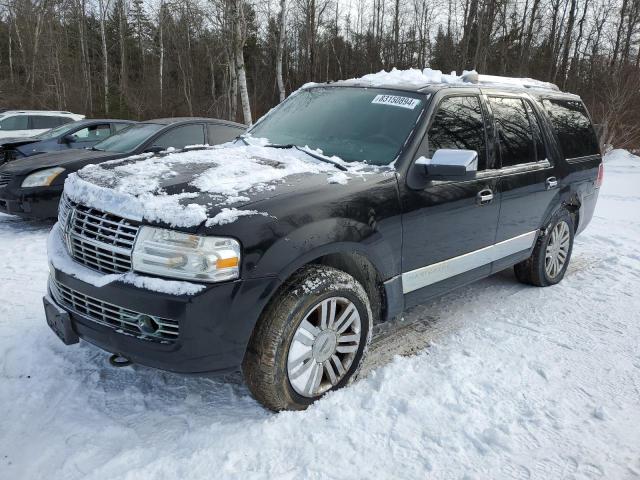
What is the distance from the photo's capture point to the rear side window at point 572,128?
15.2 ft

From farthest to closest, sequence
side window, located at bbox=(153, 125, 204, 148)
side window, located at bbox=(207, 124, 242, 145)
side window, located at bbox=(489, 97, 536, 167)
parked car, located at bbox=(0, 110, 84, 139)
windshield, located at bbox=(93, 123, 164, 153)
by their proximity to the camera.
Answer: parked car, located at bbox=(0, 110, 84, 139)
side window, located at bbox=(207, 124, 242, 145)
side window, located at bbox=(153, 125, 204, 148)
windshield, located at bbox=(93, 123, 164, 153)
side window, located at bbox=(489, 97, 536, 167)

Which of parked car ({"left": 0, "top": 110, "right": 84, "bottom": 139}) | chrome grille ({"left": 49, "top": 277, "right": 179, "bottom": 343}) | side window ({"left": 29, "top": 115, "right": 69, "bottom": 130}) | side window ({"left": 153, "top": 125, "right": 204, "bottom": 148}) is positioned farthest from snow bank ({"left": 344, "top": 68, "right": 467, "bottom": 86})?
side window ({"left": 29, "top": 115, "right": 69, "bottom": 130})

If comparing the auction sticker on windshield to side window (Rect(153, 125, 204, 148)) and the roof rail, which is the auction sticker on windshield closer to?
the roof rail

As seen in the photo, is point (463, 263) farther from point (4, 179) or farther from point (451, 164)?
point (4, 179)

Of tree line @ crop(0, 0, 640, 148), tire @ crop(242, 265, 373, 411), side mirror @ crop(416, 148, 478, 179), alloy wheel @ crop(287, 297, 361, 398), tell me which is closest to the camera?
tire @ crop(242, 265, 373, 411)

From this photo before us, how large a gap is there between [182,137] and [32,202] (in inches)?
88.6

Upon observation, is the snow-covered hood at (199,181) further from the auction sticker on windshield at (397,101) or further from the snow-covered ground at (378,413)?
the snow-covered ground at (378,413)

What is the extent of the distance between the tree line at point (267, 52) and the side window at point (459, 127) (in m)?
16.9

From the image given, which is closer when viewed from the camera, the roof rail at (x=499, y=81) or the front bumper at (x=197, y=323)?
the front bumper at (x=197, y=323)


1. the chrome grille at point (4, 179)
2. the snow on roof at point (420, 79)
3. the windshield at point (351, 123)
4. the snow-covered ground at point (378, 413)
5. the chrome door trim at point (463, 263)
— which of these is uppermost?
the snow on roof at point (420, 79)

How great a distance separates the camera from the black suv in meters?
2.29

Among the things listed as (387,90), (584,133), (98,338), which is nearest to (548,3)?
(584,133)

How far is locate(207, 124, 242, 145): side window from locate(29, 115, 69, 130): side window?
30.4 ft

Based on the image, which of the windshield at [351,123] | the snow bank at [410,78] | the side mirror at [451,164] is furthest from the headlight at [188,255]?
the snow bank at [410,78]
